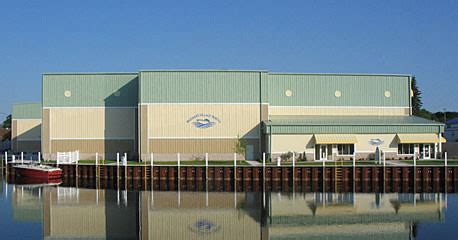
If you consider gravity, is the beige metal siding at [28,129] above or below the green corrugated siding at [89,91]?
below

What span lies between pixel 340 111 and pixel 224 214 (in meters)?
31.8

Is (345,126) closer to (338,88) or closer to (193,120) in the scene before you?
(338,88)

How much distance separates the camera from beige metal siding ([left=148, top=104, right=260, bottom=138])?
182ft

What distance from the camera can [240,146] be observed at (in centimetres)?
5541

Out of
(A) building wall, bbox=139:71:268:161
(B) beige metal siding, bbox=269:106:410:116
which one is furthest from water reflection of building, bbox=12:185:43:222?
(B) beige metal siding, bbox=269:106:410:116

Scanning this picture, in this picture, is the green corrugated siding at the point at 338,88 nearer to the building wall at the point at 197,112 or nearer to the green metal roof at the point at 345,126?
the green metal roof at the point at 345,126

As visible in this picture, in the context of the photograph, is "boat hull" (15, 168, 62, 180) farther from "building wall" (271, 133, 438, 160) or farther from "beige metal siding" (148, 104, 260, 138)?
"building wall" (271, 133, 438, 160)

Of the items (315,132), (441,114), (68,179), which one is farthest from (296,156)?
(441,114)

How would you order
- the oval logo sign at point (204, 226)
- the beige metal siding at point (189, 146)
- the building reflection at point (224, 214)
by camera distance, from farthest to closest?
the beige metal siding at point (189, 146), the oval logo sign at point (204, 226), the building reflection at point (224, 214)

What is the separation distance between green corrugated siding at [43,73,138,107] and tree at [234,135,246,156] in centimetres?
1246

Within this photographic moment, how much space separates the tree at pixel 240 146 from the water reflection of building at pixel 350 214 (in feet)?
54.8

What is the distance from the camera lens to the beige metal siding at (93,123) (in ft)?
194

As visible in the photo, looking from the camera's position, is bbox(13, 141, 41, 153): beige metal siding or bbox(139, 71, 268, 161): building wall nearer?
bbox(139, 71, 268, 161): building wall

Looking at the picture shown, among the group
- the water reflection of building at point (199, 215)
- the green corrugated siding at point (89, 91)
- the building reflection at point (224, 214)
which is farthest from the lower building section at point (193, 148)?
the water reflection of building at point (199, 215)
